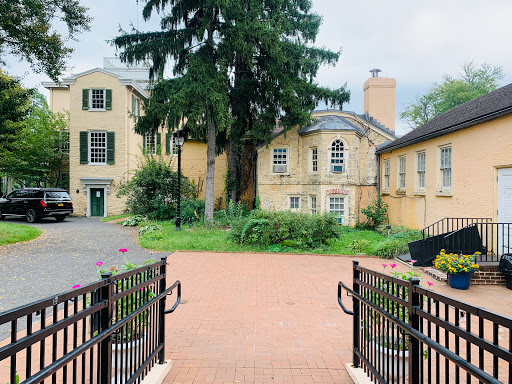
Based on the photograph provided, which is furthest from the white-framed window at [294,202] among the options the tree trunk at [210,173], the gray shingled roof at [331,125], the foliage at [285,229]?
the foliage at [285,229]

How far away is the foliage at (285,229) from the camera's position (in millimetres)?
12359

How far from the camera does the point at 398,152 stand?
17719 millimetres

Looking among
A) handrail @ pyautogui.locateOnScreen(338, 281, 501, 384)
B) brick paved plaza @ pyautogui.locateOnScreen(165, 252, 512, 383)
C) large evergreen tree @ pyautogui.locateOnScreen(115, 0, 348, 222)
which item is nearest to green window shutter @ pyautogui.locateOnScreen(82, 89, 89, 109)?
large evergreen tree @ pyautogui.locateOnScreen(115, 0, 348, 222)

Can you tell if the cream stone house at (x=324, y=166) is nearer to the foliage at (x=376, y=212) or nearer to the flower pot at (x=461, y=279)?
the foliage at (x=376, y=212)

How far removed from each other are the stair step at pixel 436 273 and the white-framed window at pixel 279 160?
12116mm

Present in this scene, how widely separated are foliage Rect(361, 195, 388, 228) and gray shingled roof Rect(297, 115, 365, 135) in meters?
4.22

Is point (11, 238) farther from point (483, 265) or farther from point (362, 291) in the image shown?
point (483, 265)

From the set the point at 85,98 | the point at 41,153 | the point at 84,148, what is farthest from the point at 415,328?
the point at 41,153

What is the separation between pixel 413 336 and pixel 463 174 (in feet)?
35.7

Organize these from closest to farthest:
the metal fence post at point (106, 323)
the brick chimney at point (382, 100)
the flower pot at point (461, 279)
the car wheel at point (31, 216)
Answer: the metal fence post at point (106, 323) < the flower pot at point (461, 279) < the car wheel at point (31, 216) < the brick chimney at point (382, 100)

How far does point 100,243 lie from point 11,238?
336 centimetres

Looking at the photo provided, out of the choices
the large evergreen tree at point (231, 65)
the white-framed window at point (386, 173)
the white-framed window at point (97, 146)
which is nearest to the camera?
the large evergreen tree at point (231, 65)

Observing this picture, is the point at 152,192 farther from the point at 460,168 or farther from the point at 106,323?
the point at 106,323

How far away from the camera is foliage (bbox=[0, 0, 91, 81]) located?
12636 millimetres
